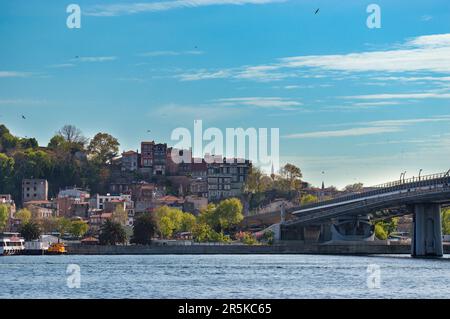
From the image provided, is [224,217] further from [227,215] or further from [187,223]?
[187,223]

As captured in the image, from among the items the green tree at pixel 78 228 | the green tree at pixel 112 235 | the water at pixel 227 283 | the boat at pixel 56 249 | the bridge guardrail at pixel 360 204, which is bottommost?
the water at pixel 227 283

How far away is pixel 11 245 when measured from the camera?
159 meters

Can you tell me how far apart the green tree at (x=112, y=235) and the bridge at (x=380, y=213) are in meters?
21.8

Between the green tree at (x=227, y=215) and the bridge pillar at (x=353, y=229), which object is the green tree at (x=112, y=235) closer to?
the green tree at (x=227, y=215)

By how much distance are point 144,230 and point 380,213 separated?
33.3 metres

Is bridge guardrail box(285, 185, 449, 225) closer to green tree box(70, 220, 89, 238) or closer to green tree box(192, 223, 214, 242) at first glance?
green tree box(192, 223, 214, 242)

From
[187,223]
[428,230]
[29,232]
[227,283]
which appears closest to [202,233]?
[187,223]

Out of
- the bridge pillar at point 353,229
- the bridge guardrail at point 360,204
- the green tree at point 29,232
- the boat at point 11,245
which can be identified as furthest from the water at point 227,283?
the green tree at point 29,232

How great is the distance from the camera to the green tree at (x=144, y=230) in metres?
168

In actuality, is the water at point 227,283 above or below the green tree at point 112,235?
below

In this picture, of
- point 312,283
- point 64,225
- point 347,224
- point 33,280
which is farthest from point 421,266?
point 64,225

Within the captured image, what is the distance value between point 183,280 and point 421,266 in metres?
30.2

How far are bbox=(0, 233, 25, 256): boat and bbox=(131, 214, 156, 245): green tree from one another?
15.3 meters
